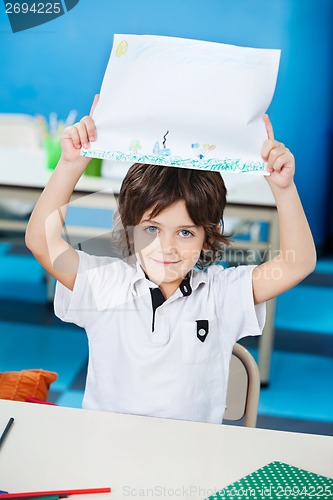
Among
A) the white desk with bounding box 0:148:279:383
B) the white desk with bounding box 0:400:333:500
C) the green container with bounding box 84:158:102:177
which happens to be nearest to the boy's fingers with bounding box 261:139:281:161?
the white desk with bounding box 0:400:333:500

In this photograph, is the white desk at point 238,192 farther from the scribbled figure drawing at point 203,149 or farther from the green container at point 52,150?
the scribbled figure drawing at point 203,149

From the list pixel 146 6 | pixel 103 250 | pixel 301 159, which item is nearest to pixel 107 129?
pixel 103 250

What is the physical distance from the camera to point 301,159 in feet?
10.7

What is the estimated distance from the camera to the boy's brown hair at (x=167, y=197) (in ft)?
3.41

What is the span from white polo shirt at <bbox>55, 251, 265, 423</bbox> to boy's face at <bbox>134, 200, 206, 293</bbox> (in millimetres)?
18

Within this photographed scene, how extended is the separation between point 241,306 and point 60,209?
0.93 feet

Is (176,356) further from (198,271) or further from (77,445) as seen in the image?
(77,445)

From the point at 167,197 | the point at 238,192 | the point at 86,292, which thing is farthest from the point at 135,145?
the point at 238,192

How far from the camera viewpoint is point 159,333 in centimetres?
109

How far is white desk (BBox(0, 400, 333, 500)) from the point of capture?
81cm

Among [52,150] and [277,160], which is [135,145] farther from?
[52,150]

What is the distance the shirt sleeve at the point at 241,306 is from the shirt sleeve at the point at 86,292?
163mm

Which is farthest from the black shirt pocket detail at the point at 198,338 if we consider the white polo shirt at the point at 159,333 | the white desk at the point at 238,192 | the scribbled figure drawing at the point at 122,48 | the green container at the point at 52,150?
the green container at the point at 52,150

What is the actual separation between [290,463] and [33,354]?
144 centimetres
